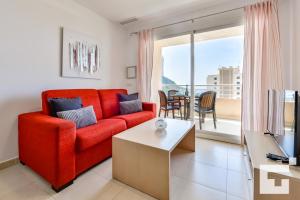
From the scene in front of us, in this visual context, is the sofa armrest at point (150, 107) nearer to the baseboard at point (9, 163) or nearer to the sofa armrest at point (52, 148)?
the sofa armrest at point (52, 148)

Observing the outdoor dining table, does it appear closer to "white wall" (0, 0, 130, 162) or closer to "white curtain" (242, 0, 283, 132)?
"white curtain" (242, 0, 283, 132)

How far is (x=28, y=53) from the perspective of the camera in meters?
2.02

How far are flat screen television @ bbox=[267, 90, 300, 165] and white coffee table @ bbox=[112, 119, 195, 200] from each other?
89 centimetres

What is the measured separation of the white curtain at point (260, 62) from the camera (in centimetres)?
224

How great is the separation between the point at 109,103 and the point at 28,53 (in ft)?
4.48

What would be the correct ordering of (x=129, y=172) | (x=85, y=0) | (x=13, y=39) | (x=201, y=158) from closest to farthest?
(x=129, y=172)
(x=13, y=39)
(x=201, y=158)
(x=85, y=0)

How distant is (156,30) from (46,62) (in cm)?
228

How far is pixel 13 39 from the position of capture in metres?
1.87

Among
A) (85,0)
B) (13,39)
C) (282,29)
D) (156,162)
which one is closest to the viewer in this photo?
(156,162)

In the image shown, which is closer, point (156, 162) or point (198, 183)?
point (156, 162)

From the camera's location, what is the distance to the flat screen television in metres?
1.09

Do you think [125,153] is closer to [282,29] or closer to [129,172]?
[129,172]

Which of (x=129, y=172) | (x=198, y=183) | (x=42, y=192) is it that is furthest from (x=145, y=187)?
(x=42, y=192)

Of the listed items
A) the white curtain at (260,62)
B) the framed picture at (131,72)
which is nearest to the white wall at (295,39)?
the white curtain at (260,62)
